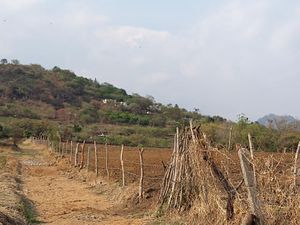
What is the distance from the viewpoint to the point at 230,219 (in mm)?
8211

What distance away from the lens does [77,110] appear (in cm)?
10888

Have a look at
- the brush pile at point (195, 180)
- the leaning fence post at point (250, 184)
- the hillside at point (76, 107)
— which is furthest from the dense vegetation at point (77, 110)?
the leaning fence post at point (250, 184)

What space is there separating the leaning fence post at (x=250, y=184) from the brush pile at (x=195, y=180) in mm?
701

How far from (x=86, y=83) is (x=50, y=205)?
5001 inches

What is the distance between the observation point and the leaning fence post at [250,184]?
7.45 m

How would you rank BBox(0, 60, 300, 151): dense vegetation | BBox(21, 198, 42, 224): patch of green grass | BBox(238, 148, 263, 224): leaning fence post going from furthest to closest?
BBox(0, 60, 300, 151): dense vegetation, BBox(21, 198, 42, 224): patch of green grass, BBox(238, 148, 263, 224): leaning fence post

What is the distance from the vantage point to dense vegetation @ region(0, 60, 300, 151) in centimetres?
7381

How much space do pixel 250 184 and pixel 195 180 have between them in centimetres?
404

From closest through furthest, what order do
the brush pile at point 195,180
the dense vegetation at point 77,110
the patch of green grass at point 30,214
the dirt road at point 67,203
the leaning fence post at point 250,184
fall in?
the leaning fence post at point 250,184, the brush pile at point 195,180, the patch of green grass at point 30,214, the dirt road at point 67,203, the dense vegetation at point 77,110

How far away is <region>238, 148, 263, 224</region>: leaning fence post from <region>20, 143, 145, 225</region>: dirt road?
5.31m

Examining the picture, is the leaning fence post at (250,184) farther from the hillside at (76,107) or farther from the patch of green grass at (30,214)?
the hillside at (76,107)

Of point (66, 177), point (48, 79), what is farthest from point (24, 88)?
point (66, 177)

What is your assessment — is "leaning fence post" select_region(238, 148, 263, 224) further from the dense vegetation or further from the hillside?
the hillside

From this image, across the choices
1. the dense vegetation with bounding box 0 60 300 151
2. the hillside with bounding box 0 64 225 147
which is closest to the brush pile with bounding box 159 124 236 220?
the dense vegetation with bounding box 0 60 300 151
